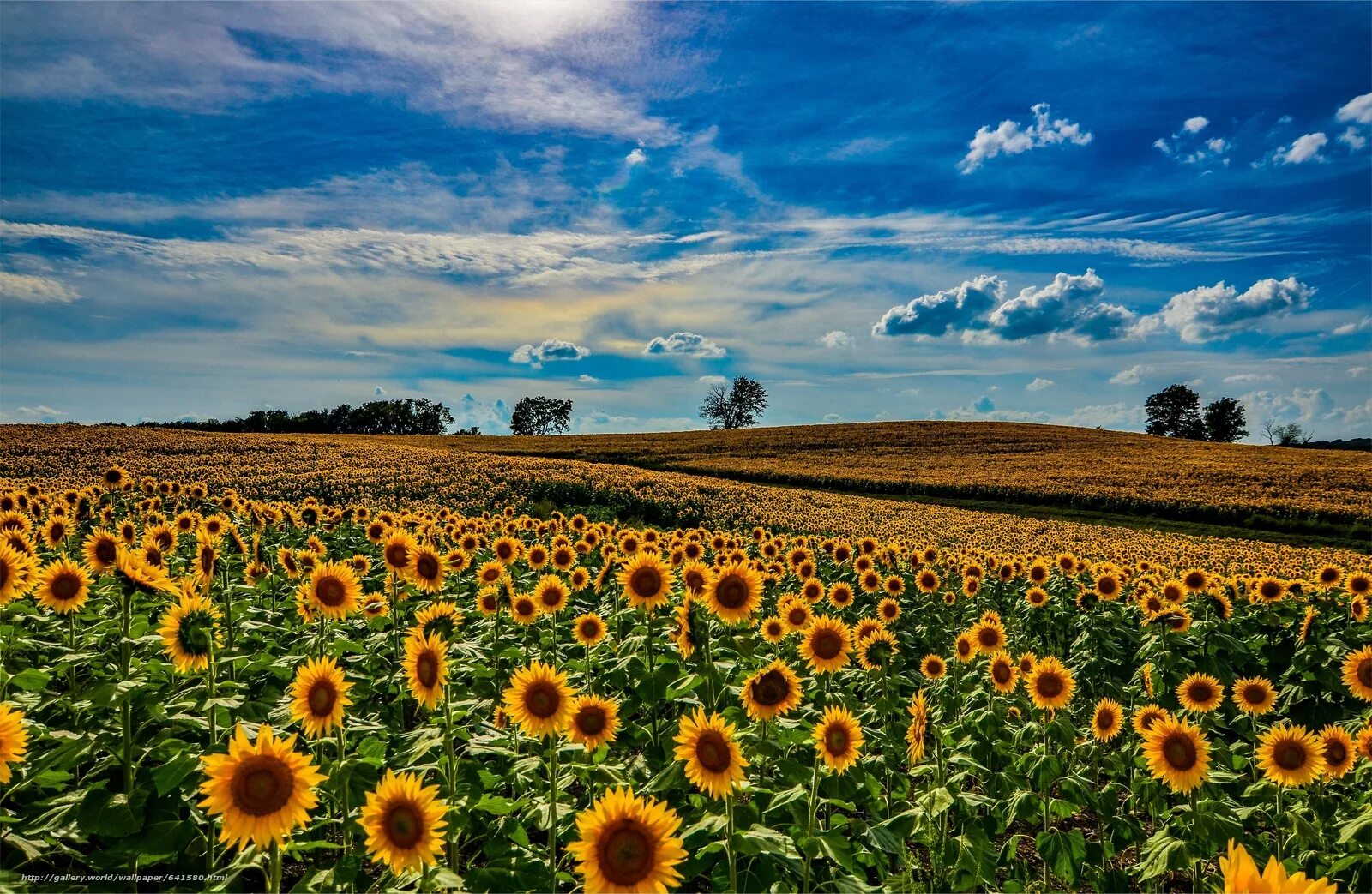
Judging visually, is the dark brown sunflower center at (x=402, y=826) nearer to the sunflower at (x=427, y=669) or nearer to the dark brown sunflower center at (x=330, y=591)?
the sunflower at (x=427, y=669)

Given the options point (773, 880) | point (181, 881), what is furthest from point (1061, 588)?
point (181, 881)

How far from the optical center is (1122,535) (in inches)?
1368

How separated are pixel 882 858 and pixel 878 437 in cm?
7939

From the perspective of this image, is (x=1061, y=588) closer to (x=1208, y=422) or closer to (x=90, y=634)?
(x=90, y=634)

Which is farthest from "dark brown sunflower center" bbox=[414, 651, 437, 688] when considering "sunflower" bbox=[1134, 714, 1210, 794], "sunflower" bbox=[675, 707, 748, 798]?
"sunflower" bbox=[1134, 714, 1210, 794]

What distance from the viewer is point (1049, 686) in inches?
248

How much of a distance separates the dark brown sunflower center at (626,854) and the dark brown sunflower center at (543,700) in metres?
1.06

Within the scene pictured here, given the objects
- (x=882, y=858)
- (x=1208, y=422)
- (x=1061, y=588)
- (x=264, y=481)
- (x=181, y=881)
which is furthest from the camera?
(x=1208, y=422)

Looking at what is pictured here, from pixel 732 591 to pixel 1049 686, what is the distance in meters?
3.03

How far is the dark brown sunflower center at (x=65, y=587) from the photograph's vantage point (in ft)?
15.9

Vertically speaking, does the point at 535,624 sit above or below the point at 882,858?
above

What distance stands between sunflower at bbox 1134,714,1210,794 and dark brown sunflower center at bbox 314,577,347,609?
5.91 meters

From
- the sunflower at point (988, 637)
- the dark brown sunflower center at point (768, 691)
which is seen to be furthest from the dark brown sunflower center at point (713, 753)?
the sunflower at point (988, 637)

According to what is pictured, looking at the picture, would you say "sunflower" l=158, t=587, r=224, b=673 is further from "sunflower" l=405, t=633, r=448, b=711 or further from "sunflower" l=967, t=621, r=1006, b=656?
"sunflower" l=967, t=621, r=1006, b=656
